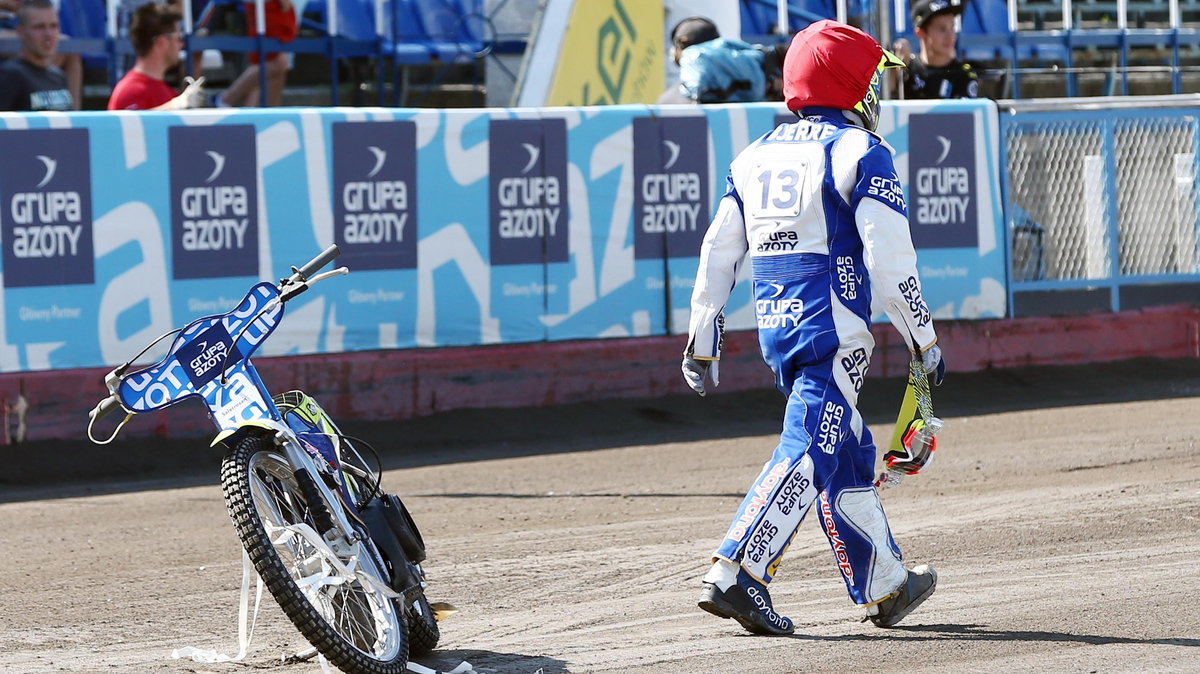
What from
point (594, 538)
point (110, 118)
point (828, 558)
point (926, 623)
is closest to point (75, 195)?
point (110, 118)

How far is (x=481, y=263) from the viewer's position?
35.3 feet

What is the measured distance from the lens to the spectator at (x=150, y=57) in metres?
10.8

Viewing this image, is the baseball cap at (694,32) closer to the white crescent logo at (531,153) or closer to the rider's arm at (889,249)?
the white crescent logo at (531,153)

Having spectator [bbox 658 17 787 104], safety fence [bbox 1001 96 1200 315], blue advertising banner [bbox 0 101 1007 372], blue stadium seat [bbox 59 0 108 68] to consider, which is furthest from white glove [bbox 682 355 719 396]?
blue stadium seat [bbox 59 0 108 68]

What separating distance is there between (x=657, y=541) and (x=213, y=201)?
13.1ft

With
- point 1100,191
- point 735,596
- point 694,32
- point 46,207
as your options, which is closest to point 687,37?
point 694,32

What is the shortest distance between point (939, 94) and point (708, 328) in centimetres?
724

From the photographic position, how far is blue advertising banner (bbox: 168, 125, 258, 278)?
32.8 feet

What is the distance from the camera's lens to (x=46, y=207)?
31.7 ft

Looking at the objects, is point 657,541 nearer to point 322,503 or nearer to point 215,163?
point 322,503

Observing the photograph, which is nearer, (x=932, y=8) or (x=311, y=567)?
(x=311, y=567)

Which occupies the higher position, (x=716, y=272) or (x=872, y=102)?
(x=872, y=102)

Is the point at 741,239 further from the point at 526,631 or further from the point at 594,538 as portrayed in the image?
the point at 594,538

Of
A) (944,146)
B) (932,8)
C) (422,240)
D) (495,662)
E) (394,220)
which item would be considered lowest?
(495,662)
